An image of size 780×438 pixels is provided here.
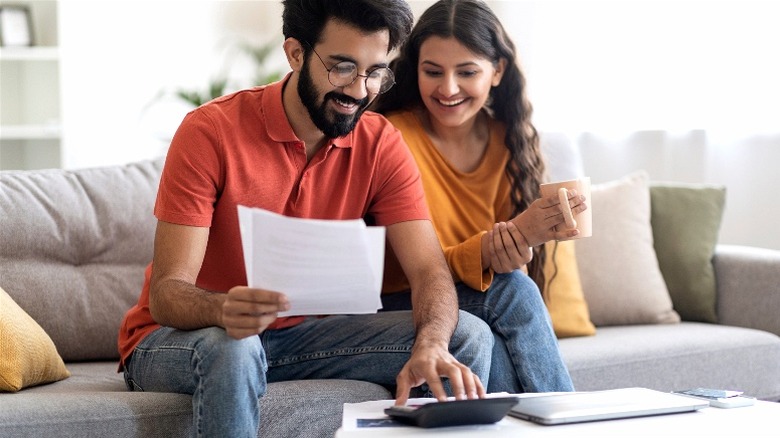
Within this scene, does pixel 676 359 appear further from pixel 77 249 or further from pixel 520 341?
pixel 77 249

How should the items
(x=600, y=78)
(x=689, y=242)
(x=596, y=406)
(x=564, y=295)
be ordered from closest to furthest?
(x=596, y=406)
(x=564, y=295)
(x=689, y=242)
(x=600, y=78)

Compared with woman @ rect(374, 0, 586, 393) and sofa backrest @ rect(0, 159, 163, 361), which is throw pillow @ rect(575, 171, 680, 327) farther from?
sofa backrest @ rect(0, 159, 163, 361)

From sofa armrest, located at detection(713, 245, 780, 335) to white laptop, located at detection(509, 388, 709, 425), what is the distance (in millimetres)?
1204

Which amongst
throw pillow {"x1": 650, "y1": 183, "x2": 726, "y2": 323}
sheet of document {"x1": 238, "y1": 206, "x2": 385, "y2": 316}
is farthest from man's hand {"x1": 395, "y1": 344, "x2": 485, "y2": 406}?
throw pillow {"x1": 650, "y1": 183, "x2": 726, "y2": 323}

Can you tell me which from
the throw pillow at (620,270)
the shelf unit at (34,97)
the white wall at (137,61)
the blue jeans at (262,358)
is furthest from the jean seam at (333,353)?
the shelf unit at (34,97)

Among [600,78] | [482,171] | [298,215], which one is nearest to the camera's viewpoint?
[298,215]

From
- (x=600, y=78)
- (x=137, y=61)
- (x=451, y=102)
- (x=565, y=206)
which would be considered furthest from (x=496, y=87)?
(x=137, y=61)

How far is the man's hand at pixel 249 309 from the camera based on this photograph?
138 centimetres

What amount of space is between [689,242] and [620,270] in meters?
0.25

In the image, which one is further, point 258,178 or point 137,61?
point 137,61

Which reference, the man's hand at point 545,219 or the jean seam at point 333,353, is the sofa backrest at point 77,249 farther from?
the man's hand at point 545,219

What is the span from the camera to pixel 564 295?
2.57 m

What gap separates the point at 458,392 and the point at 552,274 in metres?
1.11

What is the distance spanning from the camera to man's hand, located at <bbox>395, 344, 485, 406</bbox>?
1.53 m
